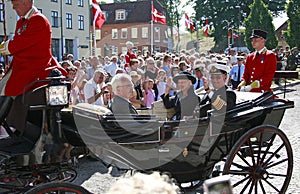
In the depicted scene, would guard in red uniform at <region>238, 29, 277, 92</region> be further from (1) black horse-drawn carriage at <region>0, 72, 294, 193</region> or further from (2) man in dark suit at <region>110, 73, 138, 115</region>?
(2) man in dark suit at <region>110, 73, 138, 115</region>

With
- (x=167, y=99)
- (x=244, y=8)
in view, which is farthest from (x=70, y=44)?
(x=167, y=99)

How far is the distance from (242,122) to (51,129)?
188 centimetres

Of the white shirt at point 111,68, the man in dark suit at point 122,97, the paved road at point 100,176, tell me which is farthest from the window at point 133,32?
the man in dark suit at point 122,97

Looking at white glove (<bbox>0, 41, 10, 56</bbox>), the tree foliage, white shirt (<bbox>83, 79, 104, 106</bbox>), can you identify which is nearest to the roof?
the tree foliage

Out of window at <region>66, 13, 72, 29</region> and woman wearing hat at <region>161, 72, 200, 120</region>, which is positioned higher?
window at <region>66, 13, 72, 29</region>

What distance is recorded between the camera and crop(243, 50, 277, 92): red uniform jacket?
5629 mm

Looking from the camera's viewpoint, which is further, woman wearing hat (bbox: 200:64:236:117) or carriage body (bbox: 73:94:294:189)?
woman wearing hat (bbox: 200:64:236:117)

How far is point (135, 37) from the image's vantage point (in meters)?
48.3

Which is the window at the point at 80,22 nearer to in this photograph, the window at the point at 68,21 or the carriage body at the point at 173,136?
the window at the point at 68,21

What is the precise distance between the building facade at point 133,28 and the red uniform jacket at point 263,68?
39215 millimetres

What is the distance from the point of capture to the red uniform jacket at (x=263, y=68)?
5.63 metres

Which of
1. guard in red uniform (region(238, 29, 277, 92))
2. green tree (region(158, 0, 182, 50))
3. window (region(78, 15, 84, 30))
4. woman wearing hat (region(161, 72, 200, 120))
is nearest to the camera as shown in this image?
woman wearing hat (region(161, 72, 200, 120))

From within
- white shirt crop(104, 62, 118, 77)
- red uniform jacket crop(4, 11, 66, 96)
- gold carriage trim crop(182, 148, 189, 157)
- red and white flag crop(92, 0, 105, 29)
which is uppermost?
red and white flag crop(92, 0, 105, 29)

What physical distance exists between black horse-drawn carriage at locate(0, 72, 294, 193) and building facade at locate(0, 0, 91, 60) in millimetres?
29505
